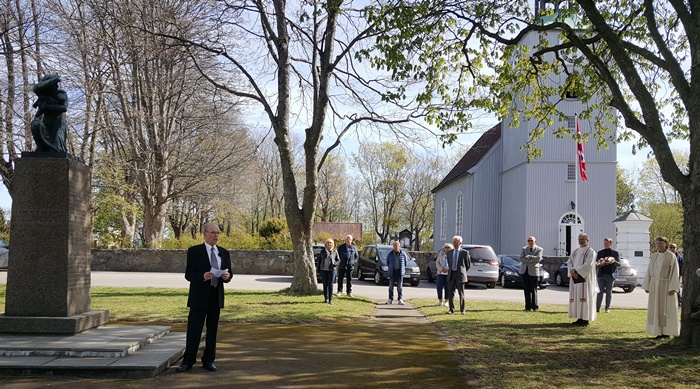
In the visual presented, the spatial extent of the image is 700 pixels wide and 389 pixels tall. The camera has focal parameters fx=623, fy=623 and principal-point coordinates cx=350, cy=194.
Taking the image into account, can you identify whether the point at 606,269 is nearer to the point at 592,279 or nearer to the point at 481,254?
the point at 592,279

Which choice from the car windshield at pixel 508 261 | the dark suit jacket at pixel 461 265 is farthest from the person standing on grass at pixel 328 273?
the car windshield at pixel 508 261

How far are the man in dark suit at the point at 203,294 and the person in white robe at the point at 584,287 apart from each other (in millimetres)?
8162

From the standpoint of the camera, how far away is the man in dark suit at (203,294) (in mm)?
7422

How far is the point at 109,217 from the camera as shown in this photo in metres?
45.5

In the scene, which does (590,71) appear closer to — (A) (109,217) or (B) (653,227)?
(A) (109,217)

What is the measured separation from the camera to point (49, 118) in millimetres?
8984

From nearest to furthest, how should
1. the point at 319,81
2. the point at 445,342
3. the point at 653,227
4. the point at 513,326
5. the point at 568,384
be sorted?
the point at 568,384, the point at 445,342, the point at 513,326, the point at 319,81, the point at 653,227

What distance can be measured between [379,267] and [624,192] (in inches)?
1943

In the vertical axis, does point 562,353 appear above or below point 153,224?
below

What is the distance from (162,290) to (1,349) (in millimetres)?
11437

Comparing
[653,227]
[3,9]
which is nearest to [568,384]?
[3,9]

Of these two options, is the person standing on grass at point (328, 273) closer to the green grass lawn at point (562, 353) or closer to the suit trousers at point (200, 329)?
the green grass lawn at point (562, 353)

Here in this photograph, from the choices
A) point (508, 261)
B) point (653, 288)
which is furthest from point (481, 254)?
point (653, 288)

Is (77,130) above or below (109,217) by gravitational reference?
above
